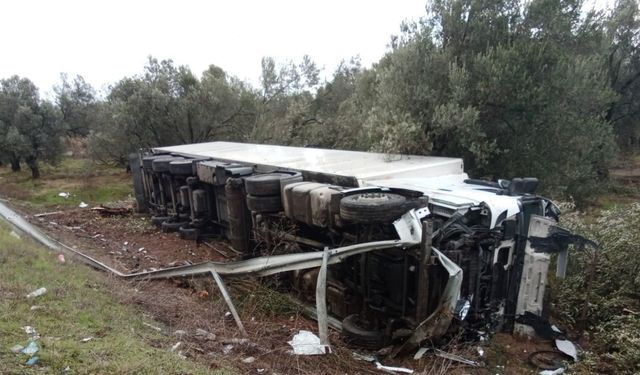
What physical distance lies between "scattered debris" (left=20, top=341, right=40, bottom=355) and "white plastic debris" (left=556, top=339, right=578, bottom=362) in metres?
4.69

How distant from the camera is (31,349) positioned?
2664 millimetres

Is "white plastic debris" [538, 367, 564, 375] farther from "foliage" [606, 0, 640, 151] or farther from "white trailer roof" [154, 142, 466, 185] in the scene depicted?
"foliage" [606, 0, 640, 151]

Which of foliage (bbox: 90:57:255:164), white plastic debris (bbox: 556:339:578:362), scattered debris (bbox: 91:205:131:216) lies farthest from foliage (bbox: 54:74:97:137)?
white plastic debris (bbox: 556:339:578:362)

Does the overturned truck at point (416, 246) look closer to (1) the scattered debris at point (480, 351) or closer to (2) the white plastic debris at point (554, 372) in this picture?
(1) the scattered debris at point (480, 351)

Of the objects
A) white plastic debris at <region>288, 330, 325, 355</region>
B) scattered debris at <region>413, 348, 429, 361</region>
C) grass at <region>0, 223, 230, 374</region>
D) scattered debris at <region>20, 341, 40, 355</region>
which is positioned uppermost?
scattered debris at <region>20, 341, 40, 355</region>

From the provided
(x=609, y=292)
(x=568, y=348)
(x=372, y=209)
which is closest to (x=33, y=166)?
(x=372, y=209)

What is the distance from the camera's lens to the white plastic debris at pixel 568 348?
4.09 metres

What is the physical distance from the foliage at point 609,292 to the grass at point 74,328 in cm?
396

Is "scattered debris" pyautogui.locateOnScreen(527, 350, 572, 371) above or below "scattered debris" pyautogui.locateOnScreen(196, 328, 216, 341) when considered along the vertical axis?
below

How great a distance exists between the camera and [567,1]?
8.40 m

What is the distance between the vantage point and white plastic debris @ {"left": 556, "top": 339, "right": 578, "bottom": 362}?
4.09m

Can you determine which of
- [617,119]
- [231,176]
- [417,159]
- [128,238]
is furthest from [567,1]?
[617,119]

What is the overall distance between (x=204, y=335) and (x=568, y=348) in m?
3.73

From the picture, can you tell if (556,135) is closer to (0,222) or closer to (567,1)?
(567,1)
